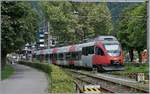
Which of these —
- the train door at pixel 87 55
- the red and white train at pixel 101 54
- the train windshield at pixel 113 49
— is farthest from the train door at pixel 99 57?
the train door at pixel 87 55

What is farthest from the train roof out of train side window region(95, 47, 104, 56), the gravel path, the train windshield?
the gravel path

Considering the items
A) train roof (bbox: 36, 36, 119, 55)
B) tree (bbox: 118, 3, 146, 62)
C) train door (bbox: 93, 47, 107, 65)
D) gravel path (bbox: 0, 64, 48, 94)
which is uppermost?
tree (bbox: 118, 3, 146, 62)

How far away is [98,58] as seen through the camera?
146 feet

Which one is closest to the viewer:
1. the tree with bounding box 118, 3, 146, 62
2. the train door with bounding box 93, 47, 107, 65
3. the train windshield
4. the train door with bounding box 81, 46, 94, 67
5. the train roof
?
the train door with bounding box 93, 47, 107, 65

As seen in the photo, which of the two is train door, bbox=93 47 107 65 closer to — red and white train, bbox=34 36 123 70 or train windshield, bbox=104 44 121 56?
red and white train, bbox=34 36 123 70

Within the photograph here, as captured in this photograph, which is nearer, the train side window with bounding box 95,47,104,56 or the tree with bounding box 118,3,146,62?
the train side window with bounding box 95,47,104,56

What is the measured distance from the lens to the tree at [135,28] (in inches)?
2343

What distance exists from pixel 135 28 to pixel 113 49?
759 inches

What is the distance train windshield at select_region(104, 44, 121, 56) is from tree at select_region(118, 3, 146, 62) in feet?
43.1

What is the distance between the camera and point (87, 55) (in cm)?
4797

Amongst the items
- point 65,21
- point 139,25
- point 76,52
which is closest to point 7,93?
point 76,52

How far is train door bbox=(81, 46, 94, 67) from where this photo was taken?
46.5m

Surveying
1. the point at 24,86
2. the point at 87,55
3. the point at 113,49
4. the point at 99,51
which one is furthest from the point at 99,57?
the point at 24,86

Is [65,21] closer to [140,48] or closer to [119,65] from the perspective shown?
[140,48]
